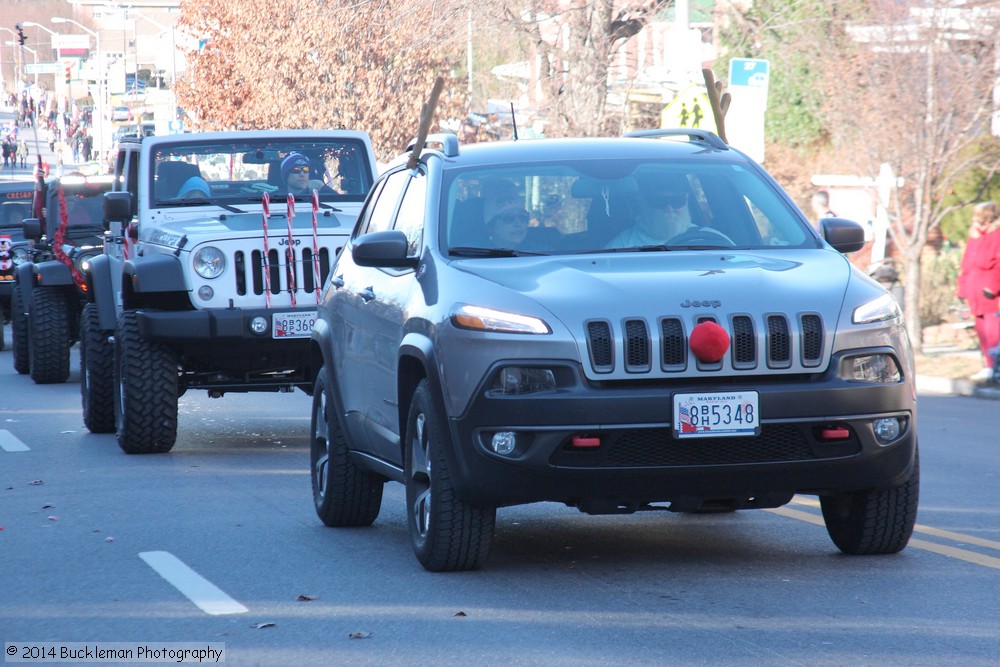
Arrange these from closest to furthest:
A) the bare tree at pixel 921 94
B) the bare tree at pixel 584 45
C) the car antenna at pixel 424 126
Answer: the car antenna at pixel 424 126, the bare tree at pixel 921 94, the bare tree at pixel 584 45

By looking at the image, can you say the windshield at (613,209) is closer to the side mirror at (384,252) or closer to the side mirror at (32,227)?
the side mirror at (384,252)

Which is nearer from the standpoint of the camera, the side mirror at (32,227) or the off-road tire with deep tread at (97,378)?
the off-road tire with deep tread at (97,378)

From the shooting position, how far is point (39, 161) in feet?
66.5

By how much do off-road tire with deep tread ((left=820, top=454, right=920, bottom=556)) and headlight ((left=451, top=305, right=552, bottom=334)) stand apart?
158 cm

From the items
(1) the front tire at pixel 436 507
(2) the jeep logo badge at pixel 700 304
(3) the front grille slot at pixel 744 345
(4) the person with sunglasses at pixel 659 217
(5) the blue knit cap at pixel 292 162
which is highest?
(4) the person with sunglasses at pixel 659 217

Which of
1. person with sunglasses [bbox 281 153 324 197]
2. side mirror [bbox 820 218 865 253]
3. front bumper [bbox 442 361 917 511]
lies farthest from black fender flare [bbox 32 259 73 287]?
front bumper [bbox 442 361 917 511]

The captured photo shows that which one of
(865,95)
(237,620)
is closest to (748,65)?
(865,95)

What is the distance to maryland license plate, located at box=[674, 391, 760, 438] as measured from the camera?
6297mm

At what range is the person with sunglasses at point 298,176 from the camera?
12922mm

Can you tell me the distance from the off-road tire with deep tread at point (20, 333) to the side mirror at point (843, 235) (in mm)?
13342

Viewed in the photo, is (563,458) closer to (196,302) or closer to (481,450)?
(481,450)

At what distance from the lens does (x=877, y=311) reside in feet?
21.9

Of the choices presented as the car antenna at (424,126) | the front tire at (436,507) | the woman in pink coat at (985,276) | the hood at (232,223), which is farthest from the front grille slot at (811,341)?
the woman in pink coat at (985,276)

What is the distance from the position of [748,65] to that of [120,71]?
309 feet
